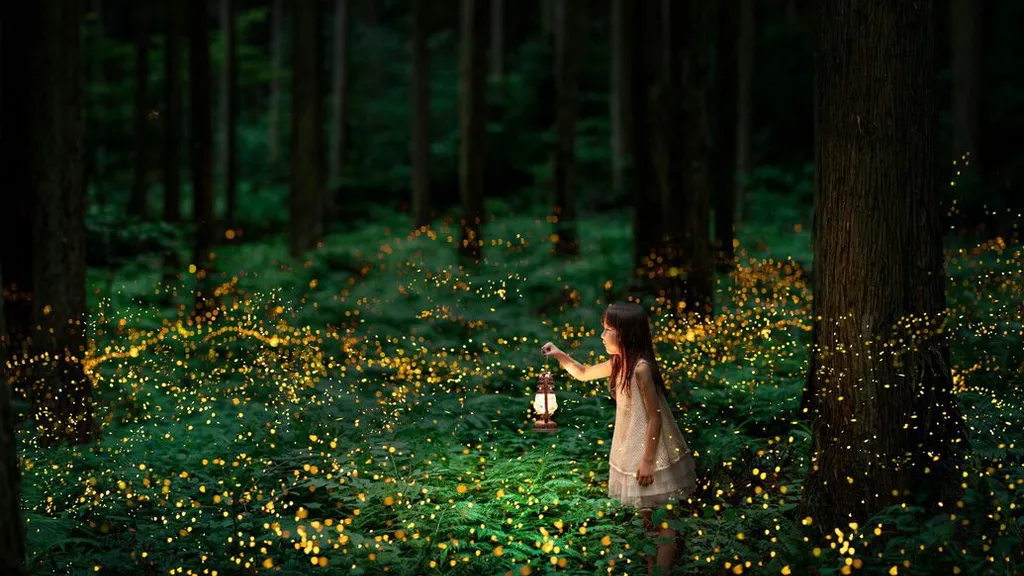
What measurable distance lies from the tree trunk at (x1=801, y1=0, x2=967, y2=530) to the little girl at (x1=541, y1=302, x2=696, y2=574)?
824 mm

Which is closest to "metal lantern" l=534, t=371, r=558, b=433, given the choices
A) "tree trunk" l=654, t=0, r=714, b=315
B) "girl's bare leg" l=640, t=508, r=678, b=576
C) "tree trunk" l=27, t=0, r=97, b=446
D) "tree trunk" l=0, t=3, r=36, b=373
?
"girl's bare leg" l=640, t=508, r=678, b=576

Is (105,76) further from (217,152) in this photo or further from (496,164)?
(496,164)

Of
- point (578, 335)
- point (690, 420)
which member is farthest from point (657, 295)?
point (690, 420)

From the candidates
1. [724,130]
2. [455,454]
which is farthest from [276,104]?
[455,454]

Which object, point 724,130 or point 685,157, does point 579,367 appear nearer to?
point 685,157

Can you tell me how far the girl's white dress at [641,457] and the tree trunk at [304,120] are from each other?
14.2 metres

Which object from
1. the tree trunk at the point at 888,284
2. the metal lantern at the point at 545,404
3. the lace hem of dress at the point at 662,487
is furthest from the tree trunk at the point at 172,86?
the tree trunk at the point at 888,284

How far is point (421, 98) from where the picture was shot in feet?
70.4

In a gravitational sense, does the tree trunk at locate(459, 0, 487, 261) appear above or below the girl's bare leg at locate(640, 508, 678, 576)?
above

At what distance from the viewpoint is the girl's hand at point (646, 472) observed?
5859mm

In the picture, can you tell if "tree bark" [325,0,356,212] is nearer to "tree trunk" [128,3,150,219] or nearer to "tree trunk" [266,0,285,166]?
"tree trunk" [128,3,150,219]

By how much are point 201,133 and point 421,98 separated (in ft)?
22.9

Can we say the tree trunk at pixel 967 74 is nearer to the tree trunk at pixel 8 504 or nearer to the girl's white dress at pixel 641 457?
the girl's white dress at pixel 641 457

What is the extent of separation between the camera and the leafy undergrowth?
5.67 m
